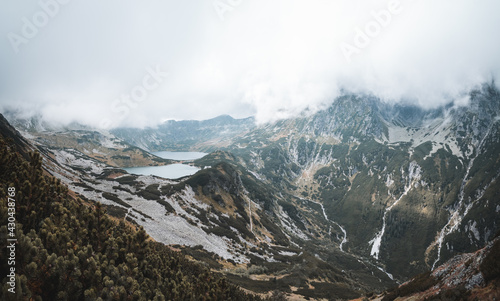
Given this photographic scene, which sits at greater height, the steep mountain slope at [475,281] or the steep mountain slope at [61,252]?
the steep mountain slope at [61,252]

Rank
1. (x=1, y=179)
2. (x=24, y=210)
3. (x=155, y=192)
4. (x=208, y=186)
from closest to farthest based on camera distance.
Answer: (x=24, y=210) → (x=1, y=179) → (x=155, y=192) → (x=208, y=186)

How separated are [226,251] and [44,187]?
7316 centimetres

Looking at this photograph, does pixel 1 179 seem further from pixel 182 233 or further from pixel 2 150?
pixel 182 233

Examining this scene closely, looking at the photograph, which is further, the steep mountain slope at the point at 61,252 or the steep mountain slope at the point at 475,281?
the steep mountain slope at the point at 475,281

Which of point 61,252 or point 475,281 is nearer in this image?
point 61,252

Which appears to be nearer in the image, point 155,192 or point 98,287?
point 98,287

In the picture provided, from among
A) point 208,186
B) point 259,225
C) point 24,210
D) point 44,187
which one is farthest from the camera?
point 259,225

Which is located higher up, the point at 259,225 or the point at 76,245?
the point at 76,245

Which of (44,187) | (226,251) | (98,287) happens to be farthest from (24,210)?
(226,251)

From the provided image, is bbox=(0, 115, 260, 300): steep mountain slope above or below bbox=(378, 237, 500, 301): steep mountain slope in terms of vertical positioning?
above

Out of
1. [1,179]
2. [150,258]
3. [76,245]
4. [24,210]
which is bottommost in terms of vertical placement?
[150,258]

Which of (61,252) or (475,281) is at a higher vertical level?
(61,252)

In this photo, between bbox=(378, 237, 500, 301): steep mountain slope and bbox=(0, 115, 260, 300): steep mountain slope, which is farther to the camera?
bbox=(378, 237, 500, 301): steep mountain slope

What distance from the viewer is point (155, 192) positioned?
4094 inches
